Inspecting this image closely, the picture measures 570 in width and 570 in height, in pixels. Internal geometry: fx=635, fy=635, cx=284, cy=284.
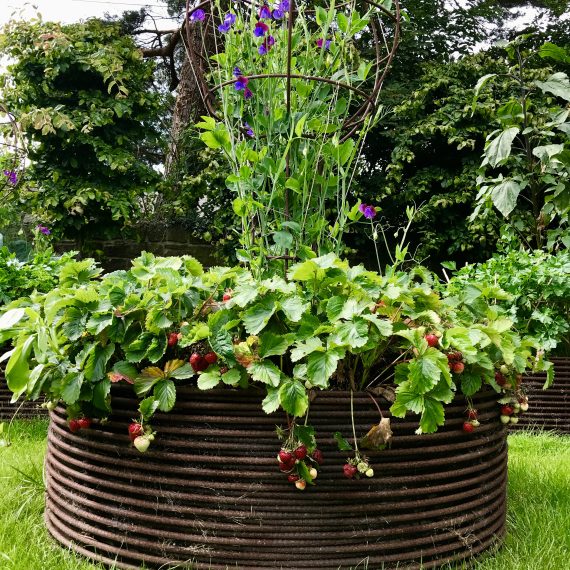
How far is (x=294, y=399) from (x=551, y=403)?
83.4 inches

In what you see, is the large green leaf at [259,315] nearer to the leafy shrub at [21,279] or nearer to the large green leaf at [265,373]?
the large green leaf at [265,373]

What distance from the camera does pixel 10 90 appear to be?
4.91 m

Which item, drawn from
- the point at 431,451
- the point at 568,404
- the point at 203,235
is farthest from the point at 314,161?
the point at 203,235

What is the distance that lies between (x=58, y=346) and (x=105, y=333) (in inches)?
4.5

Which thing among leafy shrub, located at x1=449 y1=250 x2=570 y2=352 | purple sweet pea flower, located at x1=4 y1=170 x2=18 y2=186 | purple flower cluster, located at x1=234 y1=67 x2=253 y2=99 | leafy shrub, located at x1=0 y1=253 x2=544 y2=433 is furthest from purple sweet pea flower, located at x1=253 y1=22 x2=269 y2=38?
purple sweet pea flower, located at x1=4 y1=170 x2=18 y2=186

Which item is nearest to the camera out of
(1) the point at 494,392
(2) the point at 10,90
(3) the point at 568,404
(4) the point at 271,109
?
(1) the point at 494,392

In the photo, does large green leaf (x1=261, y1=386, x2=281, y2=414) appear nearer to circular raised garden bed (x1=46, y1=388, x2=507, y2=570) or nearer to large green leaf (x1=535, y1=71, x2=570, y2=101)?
circular raised garden bed (x1=46, y1=388, x2=507, y2=570)

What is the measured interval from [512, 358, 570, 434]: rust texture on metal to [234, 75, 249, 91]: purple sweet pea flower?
6.33 ft

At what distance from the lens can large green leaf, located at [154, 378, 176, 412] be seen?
1.12m

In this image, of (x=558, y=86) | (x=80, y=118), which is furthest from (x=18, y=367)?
(x=80, y=118)

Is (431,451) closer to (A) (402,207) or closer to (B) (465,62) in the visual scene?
(A) (402,207)

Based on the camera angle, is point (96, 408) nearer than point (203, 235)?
Yes

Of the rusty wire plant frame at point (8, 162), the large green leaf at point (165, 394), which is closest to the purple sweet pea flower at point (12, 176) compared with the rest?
the rusty wire plant frame at point (8, 162)

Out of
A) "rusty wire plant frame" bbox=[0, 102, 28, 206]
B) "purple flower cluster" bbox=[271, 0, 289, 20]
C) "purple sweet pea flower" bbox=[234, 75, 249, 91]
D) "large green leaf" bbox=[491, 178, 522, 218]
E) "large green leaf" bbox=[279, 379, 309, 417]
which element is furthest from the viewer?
"rusty wire plant frame" bbox=[0, 102, 28, 206]
